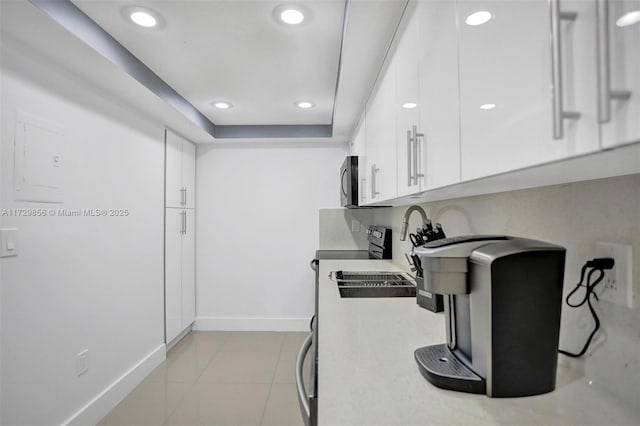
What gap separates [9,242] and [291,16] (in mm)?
1781

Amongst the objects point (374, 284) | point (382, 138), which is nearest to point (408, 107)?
point (382, 138)

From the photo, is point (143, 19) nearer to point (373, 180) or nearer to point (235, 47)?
point (235, 47)

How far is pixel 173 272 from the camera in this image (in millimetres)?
3240

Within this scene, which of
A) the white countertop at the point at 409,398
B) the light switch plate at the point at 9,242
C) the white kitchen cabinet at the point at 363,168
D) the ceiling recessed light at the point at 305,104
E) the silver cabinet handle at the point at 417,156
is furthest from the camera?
the ceiling recessed light at the point at 305,104

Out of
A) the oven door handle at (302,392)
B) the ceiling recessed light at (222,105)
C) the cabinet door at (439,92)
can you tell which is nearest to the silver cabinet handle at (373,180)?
the cabinet door at (439,92)

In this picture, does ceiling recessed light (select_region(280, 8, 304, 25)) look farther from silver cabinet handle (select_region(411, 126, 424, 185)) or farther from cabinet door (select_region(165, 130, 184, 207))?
cabinet door (select_region(165, 130, 184, 207))

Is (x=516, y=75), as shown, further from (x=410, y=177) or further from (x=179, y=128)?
(x=179, y=128)

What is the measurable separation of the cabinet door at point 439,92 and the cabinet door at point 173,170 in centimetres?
275

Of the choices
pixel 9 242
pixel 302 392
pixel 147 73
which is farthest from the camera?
pixel 147 73

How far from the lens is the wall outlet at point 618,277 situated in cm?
69

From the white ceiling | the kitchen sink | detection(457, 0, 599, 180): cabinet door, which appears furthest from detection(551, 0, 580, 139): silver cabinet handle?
the kitchen sink

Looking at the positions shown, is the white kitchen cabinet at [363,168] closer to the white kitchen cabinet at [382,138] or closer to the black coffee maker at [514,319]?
the white kitchen cabinet at [382,138]

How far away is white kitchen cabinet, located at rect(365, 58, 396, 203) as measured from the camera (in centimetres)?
155

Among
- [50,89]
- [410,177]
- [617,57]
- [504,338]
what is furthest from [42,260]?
[617,57]
